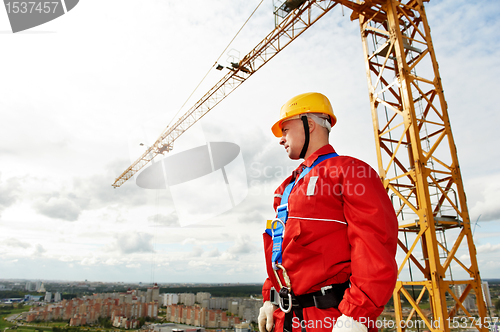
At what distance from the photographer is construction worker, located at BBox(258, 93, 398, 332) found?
153 centimetres

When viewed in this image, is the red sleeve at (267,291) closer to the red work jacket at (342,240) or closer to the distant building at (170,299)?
the red work jacket at (342,240)

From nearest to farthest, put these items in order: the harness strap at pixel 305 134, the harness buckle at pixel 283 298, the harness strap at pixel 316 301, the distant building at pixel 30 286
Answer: the harness strap at pixel 316 301
the harness buckle at pixel 283 298
the harness strap at pixel 305 134
the distant building at pixel 30 286

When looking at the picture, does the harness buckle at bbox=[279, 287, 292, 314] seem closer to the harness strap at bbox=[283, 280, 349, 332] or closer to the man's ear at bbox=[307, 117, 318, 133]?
the harness strap at bbox=[283, 280, 349, 332]

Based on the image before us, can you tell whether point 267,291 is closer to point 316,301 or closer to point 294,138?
point 316,301

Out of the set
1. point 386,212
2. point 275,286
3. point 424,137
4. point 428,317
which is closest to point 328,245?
point 386,212

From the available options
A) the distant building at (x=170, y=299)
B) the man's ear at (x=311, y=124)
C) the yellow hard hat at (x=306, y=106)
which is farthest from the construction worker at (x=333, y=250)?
the distant building at (x=170, y=299)

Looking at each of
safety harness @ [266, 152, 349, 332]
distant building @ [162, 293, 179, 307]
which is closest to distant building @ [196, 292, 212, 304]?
distant building @ [162, 293, 179, 307]

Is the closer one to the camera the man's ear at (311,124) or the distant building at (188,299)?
the man's ear at (311,124)

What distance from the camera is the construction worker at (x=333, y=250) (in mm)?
1534

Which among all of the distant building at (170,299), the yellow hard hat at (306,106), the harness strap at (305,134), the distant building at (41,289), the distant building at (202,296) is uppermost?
the yellow hard hat at (306,106)

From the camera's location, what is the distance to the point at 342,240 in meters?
1.82

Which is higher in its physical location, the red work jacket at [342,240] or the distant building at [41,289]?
the red work jacket at [342,240]

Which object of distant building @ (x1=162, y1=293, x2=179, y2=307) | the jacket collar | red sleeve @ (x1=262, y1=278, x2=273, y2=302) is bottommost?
distant building @ (x1=162, y1=293, x2=179, y2=307)

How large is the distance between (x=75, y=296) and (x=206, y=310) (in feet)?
55.7
